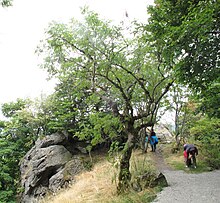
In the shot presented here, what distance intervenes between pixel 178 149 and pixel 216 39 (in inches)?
397

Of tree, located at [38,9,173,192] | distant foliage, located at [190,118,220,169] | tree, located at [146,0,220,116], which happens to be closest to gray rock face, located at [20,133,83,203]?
tree, located at [38,9,173,192]

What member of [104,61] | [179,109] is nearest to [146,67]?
[104,61]

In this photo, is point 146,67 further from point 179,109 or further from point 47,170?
point 47,170

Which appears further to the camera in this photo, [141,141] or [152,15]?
[141,141]

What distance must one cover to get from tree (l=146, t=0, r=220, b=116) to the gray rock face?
Answer: 916cm

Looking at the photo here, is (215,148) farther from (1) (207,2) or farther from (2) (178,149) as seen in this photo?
(1) (207,2)

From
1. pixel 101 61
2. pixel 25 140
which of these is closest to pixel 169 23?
pixel 101 61

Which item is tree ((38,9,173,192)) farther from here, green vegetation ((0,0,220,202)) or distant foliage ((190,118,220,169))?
distant foliage ((190,118,220,169))

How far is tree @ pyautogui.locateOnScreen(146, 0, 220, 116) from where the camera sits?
3.77 metres

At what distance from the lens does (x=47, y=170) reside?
40.5 ft

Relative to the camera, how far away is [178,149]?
12945 millimetres

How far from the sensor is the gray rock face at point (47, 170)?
11.6 metres

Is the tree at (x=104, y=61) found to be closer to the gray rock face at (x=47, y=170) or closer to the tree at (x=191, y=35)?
the tree at (x=191, y=35)

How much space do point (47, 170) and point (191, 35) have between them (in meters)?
11.4
